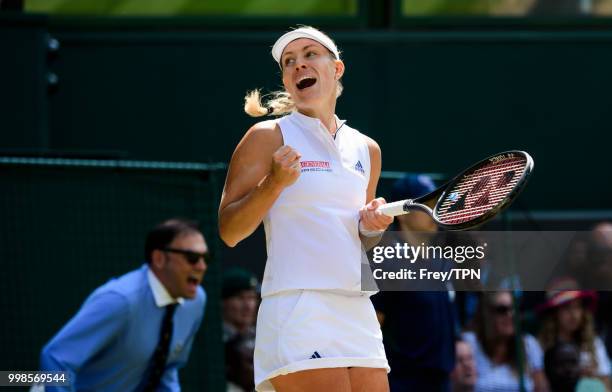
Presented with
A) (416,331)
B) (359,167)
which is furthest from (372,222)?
(416,331)

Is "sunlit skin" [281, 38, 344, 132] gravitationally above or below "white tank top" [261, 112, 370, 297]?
above

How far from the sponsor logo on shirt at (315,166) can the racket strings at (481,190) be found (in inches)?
17.2

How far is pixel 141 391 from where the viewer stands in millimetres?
6113

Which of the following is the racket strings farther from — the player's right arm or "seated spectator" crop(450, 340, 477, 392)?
"seated spectator" crop(450, 340, 477, 392)

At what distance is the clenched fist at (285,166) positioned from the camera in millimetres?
4141

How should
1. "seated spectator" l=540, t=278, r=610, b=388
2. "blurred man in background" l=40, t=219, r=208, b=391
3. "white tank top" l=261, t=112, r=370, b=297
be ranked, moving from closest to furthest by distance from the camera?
"white tank top" l=261, t=112, r=370, b=297, "blurred man in background" l=40, t=219, r=208, b=391, "seated spectator" l=540, t=278, r=610, b=388

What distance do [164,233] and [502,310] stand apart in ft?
7.79

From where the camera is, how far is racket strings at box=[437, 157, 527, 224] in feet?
13.9

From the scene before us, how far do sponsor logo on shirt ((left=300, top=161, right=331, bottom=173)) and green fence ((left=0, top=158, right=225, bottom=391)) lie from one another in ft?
8.36

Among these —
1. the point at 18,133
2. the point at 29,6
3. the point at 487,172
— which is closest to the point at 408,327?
the point at 487,172

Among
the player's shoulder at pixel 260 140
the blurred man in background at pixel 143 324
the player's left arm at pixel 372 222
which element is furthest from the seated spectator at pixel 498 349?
the player's shoulder at pixel 260 140

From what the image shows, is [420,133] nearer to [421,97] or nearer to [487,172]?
[421,97]

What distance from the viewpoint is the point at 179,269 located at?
636cm

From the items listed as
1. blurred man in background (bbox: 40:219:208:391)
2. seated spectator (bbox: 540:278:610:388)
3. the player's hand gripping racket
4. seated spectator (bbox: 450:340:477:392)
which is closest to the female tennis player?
the player's hand gripping racket
